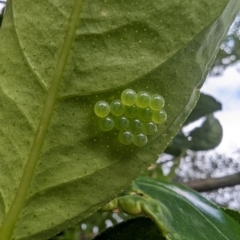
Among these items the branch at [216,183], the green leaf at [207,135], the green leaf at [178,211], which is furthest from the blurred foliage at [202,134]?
the green leaf at [178,211]

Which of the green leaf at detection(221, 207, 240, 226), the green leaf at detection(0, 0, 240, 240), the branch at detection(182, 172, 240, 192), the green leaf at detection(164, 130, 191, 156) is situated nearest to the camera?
the green leaf at detection(0, 0, 240, 240)

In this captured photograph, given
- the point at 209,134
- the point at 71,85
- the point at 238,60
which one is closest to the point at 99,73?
the point at 71,85

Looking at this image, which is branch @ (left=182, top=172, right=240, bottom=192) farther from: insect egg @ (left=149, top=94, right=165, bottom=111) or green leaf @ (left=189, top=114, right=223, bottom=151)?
insect egg @ (left=149, top=94, right=165, bottom=111)

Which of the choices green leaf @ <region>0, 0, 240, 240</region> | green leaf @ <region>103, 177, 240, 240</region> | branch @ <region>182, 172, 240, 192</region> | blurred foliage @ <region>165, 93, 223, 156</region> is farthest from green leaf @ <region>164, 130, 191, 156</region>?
green leaf @ <region>0, 0, 240, 240</region>

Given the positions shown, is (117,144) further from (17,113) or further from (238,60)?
(238,60)

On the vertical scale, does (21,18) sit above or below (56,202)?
above

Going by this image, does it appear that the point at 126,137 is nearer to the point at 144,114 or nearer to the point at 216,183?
the point at 144,114

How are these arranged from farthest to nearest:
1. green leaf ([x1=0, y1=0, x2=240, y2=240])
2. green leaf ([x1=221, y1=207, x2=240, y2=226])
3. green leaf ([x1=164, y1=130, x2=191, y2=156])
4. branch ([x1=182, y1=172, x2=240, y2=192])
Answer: green leaf ([x1=164, y1=130, x2=191, y2=156]), branch ([x1=182, y1=172, x2=240, y2=192]), green leaf ([x1=221, y1=207, x2=240, y2=226]), green leaf ([x1=0, y1=0, x2=240, y2=240])
